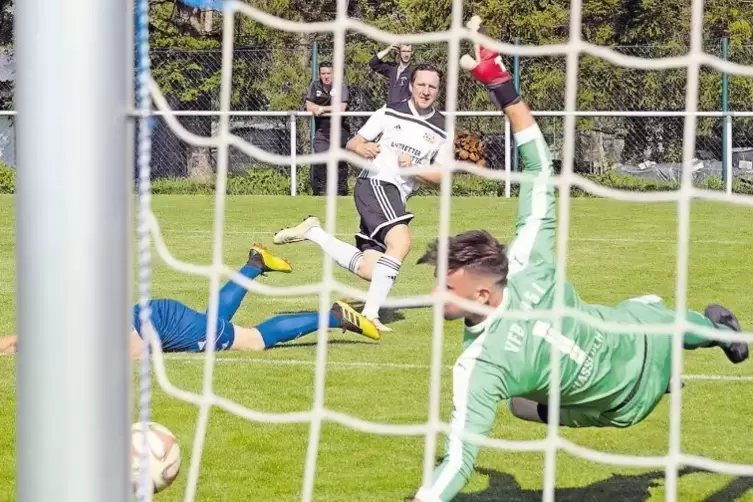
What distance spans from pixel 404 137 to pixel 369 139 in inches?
8.4

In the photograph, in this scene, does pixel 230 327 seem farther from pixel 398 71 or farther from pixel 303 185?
pixel 303 185

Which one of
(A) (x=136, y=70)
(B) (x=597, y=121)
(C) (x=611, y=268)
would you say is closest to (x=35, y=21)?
(A) (x=136, y=70)

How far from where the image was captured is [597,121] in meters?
16.4

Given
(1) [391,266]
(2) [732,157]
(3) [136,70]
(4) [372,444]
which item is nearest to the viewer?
(3) [136,70]

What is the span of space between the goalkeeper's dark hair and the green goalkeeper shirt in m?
0.08

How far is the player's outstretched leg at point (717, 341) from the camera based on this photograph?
170 inches

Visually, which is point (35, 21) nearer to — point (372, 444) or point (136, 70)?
point (136, 70)

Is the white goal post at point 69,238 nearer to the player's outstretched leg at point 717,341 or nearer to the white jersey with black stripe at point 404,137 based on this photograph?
the player's outstretched leg at point 717,341

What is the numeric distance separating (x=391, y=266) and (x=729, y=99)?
33.5ft

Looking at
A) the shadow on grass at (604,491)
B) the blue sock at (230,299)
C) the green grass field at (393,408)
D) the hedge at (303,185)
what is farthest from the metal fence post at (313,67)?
the shadow on grass at (604,491)

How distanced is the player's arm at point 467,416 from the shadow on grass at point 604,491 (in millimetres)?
629

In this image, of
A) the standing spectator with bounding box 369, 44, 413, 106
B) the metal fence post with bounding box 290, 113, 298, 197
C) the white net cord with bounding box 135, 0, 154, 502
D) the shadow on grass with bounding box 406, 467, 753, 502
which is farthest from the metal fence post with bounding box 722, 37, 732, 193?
the white net cord with bounding box 135, 0, 154, 502

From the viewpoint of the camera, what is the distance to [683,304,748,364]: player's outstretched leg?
4309 millimetres

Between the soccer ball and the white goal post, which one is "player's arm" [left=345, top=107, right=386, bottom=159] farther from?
the white goal post
